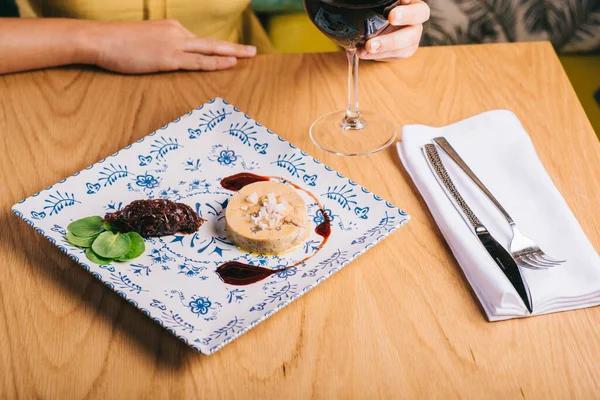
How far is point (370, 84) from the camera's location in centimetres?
147

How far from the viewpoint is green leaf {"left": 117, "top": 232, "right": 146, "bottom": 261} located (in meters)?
1.04

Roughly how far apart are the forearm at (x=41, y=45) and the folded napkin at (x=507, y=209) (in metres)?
0.75

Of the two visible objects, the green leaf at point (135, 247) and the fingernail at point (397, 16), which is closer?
the green leaf at point (135, 247)

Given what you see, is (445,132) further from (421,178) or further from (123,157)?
(123,157)

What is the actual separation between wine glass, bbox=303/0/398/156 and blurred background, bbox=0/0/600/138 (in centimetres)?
98

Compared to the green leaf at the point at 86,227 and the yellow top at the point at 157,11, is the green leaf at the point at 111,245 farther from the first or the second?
the yellow top at the point at 157,11

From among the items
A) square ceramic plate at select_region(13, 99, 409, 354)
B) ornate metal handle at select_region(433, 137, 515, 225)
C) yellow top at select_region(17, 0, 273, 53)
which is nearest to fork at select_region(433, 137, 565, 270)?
ornate metal handle at select_region(433, 137, 515, 225)

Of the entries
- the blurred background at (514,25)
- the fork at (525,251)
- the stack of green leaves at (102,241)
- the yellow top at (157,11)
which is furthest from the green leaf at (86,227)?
the blurred background at (514,25)

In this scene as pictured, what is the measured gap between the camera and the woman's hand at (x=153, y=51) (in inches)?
58.3

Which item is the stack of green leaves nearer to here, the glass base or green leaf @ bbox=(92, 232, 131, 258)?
green leaf @ bbox=(92, 232, 131, 258)

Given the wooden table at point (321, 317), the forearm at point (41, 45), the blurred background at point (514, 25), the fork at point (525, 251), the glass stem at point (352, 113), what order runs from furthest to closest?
the blurred background at point (514, 25) < the forearm at point (41, 45) < the glass stem at point (352, 113) < the fork at point (525, 251) < the wooden table at point (321, 317)

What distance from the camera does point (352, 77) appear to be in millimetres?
1344

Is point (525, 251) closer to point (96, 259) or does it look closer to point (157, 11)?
point (96, 259)

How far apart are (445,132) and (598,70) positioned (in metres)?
1.20
